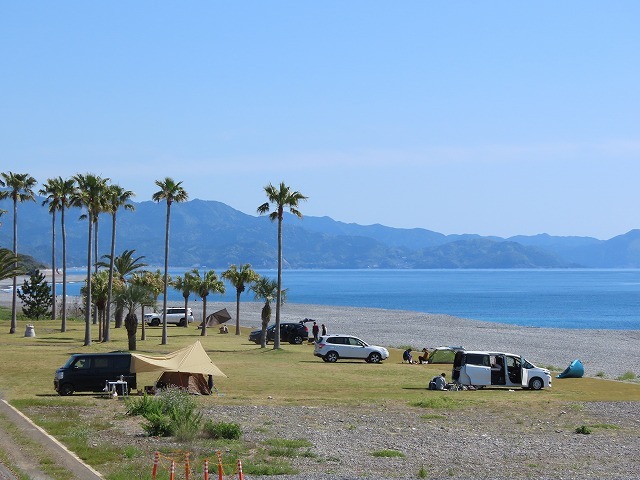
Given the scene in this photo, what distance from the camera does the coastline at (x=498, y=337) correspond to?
196 ft

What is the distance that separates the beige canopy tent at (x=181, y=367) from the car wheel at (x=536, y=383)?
12.6 meters

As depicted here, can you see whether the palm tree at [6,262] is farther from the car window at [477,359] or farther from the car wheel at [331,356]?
the car window at [477,359]

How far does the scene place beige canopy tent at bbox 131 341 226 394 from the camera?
32312 millimetres

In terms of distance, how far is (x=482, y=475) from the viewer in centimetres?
1925

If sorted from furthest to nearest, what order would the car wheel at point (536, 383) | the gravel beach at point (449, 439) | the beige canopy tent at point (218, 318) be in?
the beige canopy tent at point (218, 318) → the car wheel at point (536, 383) → the gravel beach at point (449, 439)

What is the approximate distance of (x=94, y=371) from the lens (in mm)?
32875

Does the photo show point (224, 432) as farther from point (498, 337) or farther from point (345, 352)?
point (498, 337)

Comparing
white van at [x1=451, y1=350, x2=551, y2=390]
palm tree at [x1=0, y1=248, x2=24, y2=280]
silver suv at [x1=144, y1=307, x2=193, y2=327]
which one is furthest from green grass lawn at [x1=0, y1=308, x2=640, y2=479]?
silver suv at [x1=144, y1=307, x2=193, y2=327]

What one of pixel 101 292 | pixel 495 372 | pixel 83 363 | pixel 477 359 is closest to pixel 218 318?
pixel 101 292

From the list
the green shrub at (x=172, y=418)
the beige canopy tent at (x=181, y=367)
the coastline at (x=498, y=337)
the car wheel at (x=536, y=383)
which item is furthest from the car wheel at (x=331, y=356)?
the green shrub at (x=172, y=418)

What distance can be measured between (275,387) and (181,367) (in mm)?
4990

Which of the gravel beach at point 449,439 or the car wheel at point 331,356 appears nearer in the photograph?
the gravel beach at point 449,439

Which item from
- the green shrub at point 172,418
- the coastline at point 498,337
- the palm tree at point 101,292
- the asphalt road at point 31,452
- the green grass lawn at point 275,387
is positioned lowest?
the coastline at point 498,337

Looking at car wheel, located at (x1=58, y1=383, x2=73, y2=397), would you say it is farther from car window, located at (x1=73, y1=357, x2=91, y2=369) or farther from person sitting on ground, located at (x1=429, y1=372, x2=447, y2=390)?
person sitting on ground, located at (x1=429, y1=372, x2=447, y2=390)
